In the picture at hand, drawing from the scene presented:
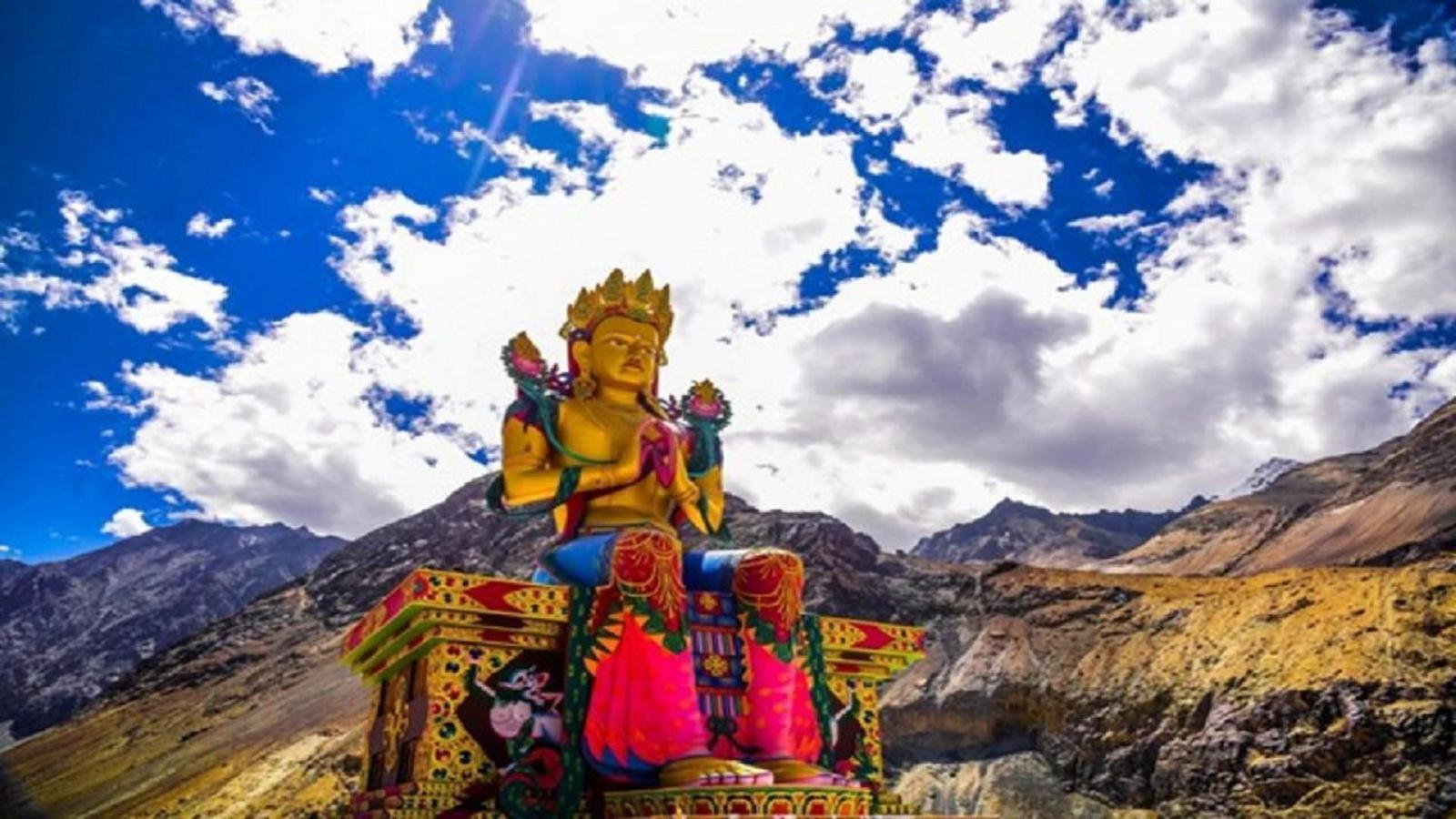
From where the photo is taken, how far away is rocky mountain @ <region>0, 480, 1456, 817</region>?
102ft

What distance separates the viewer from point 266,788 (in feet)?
137

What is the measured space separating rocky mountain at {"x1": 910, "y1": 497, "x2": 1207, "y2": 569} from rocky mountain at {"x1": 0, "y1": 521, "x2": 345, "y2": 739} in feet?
217

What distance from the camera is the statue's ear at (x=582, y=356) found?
9.20m

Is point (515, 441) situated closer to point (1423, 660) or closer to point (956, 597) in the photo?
point (1423, 660)

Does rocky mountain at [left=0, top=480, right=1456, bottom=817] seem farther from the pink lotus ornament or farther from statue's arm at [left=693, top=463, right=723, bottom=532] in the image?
the pink lotus ornament

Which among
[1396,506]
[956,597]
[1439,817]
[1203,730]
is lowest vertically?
[1439,817]

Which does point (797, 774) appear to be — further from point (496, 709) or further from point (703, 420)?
point (703, 420)

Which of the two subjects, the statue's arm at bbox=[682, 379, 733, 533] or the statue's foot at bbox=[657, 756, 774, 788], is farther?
the statue's arm at bbox=[682, 379, 733, 533]

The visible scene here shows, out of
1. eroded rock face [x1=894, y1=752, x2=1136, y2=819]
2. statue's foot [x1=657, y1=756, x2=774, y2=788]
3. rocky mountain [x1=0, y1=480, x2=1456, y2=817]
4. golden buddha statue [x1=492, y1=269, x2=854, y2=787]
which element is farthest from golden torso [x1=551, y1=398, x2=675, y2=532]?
eroded rock face [x1=894, y1=752, x2=1136, y2=819]

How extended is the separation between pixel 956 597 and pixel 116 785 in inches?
1594

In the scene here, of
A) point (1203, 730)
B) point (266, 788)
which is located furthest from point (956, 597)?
point (266, 788)

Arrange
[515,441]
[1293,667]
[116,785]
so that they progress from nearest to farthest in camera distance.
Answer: [515,441] → [1293,667] → [116,785]

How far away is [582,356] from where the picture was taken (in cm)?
921

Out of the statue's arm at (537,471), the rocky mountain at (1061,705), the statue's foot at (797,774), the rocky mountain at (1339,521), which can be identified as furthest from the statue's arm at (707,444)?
the rocky mountain at (1339,521)
